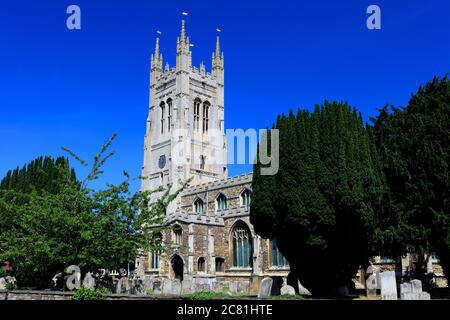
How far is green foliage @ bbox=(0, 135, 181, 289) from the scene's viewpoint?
16.6m

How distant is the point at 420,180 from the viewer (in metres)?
19.6

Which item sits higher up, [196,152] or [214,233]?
[196,152]

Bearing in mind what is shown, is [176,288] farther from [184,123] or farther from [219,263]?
[184,123]

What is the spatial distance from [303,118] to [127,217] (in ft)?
26.9

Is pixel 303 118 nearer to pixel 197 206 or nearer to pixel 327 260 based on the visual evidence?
pixel 327 260

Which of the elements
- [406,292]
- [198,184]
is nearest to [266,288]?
[406,292]

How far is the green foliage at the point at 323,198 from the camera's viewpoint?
56.5 feet

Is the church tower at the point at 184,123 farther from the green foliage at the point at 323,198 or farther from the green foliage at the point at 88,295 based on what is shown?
the green foliage at the point at 88,295

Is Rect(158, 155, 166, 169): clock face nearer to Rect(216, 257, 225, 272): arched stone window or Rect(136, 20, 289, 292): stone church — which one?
Rect(136, 20, 289, 292): stone church

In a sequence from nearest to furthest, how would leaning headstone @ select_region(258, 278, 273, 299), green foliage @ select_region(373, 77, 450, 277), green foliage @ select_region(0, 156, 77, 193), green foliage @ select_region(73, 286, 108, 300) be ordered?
green foliage @ select_region(73, 286, 108, 300) < leaning headstone @ select_region(258, 278, 273, 299) < green foliage @ select_region(373, 77, 450, 277) < green foliage @ select_region(0, 156, 77, 193)

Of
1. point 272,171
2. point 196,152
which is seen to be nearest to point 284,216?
point 272,171

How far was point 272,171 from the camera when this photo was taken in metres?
19.2

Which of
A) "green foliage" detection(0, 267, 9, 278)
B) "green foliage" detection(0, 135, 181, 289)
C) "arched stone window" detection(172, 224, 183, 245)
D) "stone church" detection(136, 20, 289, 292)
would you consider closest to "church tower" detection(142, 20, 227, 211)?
"stone church" detection(136, 20, 289, 292)
